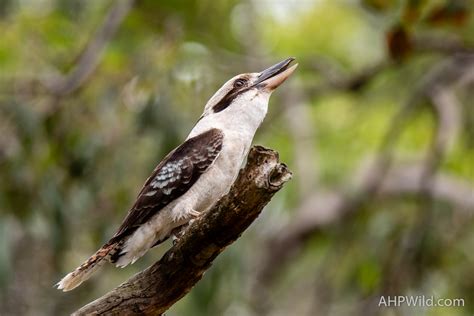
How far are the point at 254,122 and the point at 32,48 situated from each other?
160 inches

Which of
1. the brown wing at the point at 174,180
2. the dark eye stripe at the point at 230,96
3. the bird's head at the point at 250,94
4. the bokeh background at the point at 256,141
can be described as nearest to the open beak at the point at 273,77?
the bird's head at the point at 250,94

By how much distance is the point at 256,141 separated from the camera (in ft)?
32.9

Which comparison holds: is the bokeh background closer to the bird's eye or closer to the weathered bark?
the bird's eye

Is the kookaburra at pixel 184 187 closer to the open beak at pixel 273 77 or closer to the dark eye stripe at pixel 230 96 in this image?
the open beak at pixel 273 77

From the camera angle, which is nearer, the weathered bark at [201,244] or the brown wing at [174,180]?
the weathered bark at [201,244]

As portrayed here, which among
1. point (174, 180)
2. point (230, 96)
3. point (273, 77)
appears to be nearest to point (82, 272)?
point (174, 180)

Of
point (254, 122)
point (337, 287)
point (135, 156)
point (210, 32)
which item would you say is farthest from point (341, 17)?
point (254, 122)

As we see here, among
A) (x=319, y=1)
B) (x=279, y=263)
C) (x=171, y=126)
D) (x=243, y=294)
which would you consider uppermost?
(x=319, y=1)

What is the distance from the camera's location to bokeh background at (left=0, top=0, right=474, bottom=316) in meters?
8.53

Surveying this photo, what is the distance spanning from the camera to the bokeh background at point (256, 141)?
853 centimetres

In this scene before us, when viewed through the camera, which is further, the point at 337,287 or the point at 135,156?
the point at 337,287

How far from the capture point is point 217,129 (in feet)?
18.4

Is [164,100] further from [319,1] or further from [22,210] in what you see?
[319,1]

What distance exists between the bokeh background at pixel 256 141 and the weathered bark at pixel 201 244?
2621mm
